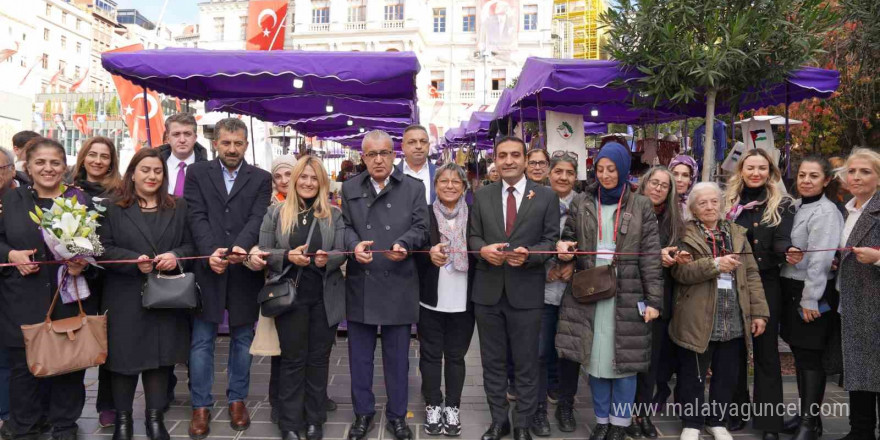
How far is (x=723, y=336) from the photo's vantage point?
3818mm

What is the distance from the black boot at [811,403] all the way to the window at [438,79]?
46364 mm

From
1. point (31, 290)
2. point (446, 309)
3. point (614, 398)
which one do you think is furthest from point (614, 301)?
point (31, 290)

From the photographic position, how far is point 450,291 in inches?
156

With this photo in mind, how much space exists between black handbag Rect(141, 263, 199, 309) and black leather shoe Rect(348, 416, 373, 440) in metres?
1.33

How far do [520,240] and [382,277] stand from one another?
953 mm

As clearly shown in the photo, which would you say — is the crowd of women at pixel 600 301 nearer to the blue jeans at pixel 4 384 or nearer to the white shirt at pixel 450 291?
the white shirt at pixel 450 291

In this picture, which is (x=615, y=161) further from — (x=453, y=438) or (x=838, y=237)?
(x=453, y=438)

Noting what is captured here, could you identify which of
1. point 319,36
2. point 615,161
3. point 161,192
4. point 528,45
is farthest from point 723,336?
point 319,36

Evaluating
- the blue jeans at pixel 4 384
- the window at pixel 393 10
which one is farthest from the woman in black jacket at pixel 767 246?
the window at pixel 393 10

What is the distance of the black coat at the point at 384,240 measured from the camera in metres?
3.83

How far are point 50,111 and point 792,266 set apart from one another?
213 ft

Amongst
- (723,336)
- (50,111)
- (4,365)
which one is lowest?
(4,365)

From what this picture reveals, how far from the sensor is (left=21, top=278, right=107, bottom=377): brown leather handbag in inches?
134

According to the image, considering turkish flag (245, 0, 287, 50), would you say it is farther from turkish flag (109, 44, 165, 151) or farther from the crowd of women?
the crowd of women
